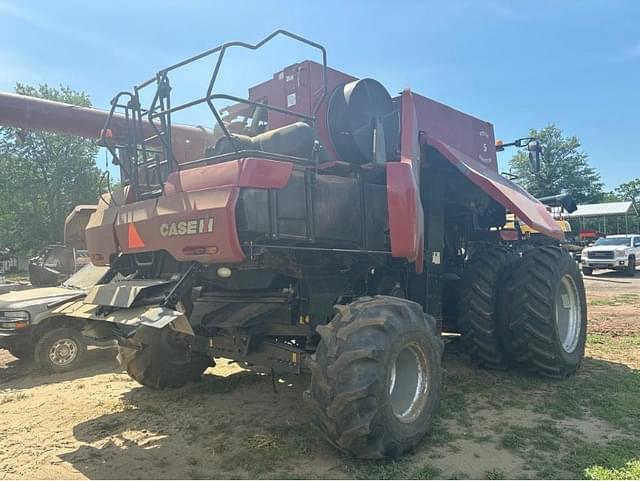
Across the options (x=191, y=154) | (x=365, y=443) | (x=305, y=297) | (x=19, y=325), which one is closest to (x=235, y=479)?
(x=365, y=443)

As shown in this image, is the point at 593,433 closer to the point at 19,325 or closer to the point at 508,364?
the point at 508,364

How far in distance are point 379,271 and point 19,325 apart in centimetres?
538

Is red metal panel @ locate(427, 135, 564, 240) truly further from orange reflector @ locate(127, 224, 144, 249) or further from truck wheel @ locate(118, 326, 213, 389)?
truck wheel @ locate(118, 326, 213, 389)

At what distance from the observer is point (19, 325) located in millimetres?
7645

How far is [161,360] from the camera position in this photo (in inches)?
227

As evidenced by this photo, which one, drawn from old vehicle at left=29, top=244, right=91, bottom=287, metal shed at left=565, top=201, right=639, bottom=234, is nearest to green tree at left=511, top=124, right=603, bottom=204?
metal shed at left=565, top=201, right=639, bottom=234

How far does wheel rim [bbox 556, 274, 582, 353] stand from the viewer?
6613mm

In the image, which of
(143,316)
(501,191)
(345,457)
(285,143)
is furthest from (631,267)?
(143,316)

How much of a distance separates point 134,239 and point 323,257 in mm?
1588

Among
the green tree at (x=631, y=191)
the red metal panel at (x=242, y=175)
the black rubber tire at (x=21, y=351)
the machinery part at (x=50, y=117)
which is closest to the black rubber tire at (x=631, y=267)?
the machinery part at (x=50, y=117)

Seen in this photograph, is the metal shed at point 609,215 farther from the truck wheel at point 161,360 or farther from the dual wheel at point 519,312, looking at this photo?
the truck wheel at point 161,360

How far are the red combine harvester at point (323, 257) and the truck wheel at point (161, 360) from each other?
0.06 ft

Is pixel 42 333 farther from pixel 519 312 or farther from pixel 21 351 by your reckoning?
pixel 519 312

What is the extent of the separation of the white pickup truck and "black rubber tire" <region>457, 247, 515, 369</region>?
1853cm
